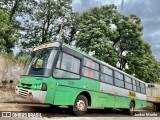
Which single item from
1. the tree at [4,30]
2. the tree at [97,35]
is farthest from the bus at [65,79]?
the tree at [97,35]

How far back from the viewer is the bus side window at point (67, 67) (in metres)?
8.84

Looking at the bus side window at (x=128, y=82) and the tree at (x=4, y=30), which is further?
the tree at (x=4, y=30)

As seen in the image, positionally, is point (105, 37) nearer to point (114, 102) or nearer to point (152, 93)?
point (152, 93)

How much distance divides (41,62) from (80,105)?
8.56 feet

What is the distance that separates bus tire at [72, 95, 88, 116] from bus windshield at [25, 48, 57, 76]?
2.08m

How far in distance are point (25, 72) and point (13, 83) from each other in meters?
6.98

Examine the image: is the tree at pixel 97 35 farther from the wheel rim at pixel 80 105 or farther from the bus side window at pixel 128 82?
the wheel rim at pixel 80 105

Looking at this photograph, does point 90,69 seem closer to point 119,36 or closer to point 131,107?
point 131,107

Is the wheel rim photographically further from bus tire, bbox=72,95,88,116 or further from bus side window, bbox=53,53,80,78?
bus side window, bbox=53,53,80,78

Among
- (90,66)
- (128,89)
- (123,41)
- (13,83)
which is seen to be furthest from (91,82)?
(123,41)

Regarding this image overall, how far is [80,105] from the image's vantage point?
9812mm

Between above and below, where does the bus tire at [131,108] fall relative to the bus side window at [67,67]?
below

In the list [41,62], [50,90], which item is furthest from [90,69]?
[50,90]

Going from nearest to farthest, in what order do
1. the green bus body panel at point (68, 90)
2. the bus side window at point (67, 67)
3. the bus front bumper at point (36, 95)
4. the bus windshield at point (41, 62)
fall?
the bus front bumper at point (36, 95) → the green bus body panel at point (68, 90) → the bus windshield at point (41, 62) → the bus side window at point (67, 67)
